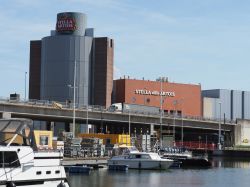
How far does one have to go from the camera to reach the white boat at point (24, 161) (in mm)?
33500

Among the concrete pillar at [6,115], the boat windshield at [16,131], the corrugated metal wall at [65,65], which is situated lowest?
the boat windshield at [16,131]

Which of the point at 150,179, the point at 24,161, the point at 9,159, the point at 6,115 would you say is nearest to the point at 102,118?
the point at 6,115

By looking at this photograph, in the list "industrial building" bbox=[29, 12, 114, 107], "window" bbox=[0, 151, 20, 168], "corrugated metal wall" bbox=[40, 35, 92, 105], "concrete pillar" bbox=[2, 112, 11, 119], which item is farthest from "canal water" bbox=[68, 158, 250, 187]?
"industrial building" bbox=[29, 12, 114, 107]

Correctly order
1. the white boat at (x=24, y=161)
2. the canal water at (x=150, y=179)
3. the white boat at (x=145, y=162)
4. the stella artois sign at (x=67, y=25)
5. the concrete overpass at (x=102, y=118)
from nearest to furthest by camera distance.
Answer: the white boat at (x=24, y=161), the canal water at (x=150, y=179), the white boat at (x=145, y=162), the concrete overpass at (x=102, y=118), the stella artois sign at (x=67, y=25)

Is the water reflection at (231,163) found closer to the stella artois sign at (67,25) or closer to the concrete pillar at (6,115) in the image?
the concrete pillar at (6,115)

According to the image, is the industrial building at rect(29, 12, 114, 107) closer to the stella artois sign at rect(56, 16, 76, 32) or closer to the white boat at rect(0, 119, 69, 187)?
the stella artois sign at rect(56, 16, 76, 32)

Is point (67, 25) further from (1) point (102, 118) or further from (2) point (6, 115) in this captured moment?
(2) point (6, 115)

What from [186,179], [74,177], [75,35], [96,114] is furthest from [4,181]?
[75,35]

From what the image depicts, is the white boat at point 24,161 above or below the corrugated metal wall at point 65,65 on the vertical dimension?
below

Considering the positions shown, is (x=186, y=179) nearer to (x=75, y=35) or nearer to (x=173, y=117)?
(x=173, y=117)

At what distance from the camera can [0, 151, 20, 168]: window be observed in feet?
109

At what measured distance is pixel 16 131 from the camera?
115ft

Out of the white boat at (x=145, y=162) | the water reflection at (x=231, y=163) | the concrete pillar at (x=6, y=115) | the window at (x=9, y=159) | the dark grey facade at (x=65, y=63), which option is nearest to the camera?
the window at (x=9, y=159)

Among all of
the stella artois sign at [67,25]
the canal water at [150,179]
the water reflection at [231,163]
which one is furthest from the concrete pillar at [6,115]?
the stella artois sign at [67,25]
